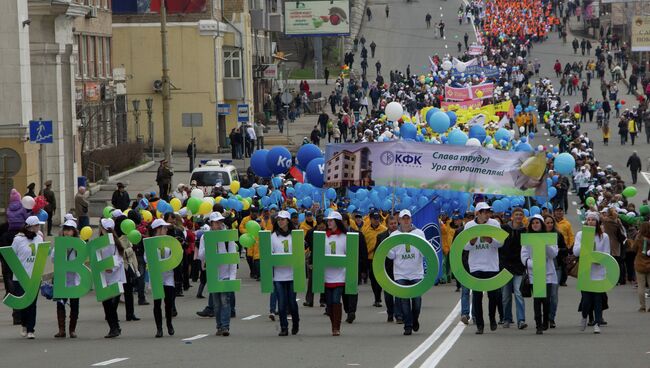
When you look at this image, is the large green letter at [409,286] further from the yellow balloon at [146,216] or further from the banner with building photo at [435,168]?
the yellow balloon at [146,216]

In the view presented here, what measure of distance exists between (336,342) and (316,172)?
12.0 m

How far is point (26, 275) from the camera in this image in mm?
20797

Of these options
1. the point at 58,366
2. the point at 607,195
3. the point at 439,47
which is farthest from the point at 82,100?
the point at 439,47

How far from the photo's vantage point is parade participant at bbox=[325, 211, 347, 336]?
2009 cm

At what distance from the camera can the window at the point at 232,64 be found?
229 feet

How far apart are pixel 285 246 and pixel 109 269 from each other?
2.20 m

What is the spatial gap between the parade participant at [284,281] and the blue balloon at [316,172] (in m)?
10.2

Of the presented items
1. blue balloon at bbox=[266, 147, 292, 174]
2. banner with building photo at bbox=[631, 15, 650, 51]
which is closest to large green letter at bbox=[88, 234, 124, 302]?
blue balloon at bbox=[266, 147, 292, 174]

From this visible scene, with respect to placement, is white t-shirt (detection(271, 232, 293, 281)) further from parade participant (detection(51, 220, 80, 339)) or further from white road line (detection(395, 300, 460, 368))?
parade participant (detection(51, 220, 80, 339))

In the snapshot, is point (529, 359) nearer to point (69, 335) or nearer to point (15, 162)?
point (69, 335)

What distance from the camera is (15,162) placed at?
34.5 m

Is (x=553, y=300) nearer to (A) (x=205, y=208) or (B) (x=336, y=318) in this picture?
(B) (x=336, y=318)

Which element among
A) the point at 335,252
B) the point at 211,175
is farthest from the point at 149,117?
the point at 335,252

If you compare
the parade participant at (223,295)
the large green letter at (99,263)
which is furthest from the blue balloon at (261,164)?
the large green letter at (99,263)
